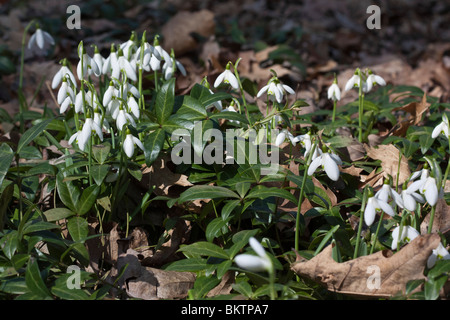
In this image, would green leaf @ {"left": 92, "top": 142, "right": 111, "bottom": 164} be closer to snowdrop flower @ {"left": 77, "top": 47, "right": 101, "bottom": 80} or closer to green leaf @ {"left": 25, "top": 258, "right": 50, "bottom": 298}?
snowdrop flower @ {"left": 77, "top": 47, "right": 101, "bottom": 80}

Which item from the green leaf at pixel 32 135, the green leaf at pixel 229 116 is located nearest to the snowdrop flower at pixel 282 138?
the green leaf at pixel 229 116

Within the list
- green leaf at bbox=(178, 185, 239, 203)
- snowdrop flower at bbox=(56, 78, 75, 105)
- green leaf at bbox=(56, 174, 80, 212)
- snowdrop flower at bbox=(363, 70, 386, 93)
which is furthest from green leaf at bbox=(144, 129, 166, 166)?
snowdrop flower at bbox=(363, 70, 386, 93)

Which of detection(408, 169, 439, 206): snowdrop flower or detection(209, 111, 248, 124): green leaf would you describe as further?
detection(209, 111, 248, 124): green leaf

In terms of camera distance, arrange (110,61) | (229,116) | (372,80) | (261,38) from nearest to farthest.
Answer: (229,116)
(110,61)
(372,80)
(261,38)

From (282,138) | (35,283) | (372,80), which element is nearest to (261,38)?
(372,80)

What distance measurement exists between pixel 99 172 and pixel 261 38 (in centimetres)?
346

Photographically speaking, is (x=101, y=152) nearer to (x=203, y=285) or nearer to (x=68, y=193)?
(x=68, y=193)

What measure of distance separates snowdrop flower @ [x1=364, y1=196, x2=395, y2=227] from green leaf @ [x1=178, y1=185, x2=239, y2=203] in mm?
432

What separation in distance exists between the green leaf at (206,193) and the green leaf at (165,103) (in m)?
0.35

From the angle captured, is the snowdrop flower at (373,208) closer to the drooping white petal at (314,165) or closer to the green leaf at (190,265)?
the drooping white petal at (314,165)

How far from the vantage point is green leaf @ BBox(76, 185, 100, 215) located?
1826 millimetres

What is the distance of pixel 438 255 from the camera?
1.51m

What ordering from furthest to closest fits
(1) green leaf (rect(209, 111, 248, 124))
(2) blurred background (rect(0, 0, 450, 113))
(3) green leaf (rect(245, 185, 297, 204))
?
1. (2) blurred background (rect(0, 0, 450, 113))
2. (1) green leaf (rect(209, 111, 248, 124))
3. (3) green leaf (rect(245, 185, 297, 204))
